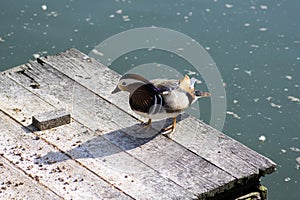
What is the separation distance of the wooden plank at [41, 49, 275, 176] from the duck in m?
0.13

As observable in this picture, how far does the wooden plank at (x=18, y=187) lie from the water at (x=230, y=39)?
2.02 m

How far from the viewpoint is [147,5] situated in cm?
623

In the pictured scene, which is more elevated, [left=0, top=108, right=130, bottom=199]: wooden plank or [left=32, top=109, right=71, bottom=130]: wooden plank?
[left=32, top=109, right=71, bottom=130]: wooden plank

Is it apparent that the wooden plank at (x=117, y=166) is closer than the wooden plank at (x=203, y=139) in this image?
Yes

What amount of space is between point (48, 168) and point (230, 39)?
10.2 feet

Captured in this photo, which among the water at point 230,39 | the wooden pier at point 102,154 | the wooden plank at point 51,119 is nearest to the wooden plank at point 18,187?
the wooden pier at point 102,154

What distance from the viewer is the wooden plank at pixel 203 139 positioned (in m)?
3.16

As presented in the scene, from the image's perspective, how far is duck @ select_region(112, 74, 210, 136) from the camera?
321 centimetres

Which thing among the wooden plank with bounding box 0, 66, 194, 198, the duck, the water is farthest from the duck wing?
the water

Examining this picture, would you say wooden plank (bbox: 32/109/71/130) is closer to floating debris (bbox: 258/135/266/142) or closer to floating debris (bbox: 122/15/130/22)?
floating debris (bbox: 258/135/266/142)

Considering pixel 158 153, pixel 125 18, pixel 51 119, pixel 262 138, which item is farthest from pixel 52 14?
pixel 158 153

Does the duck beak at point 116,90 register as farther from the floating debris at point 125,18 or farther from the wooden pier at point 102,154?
the floating debris at point 125,18

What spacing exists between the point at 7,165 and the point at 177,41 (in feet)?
9.39

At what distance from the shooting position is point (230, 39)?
5781 mm
